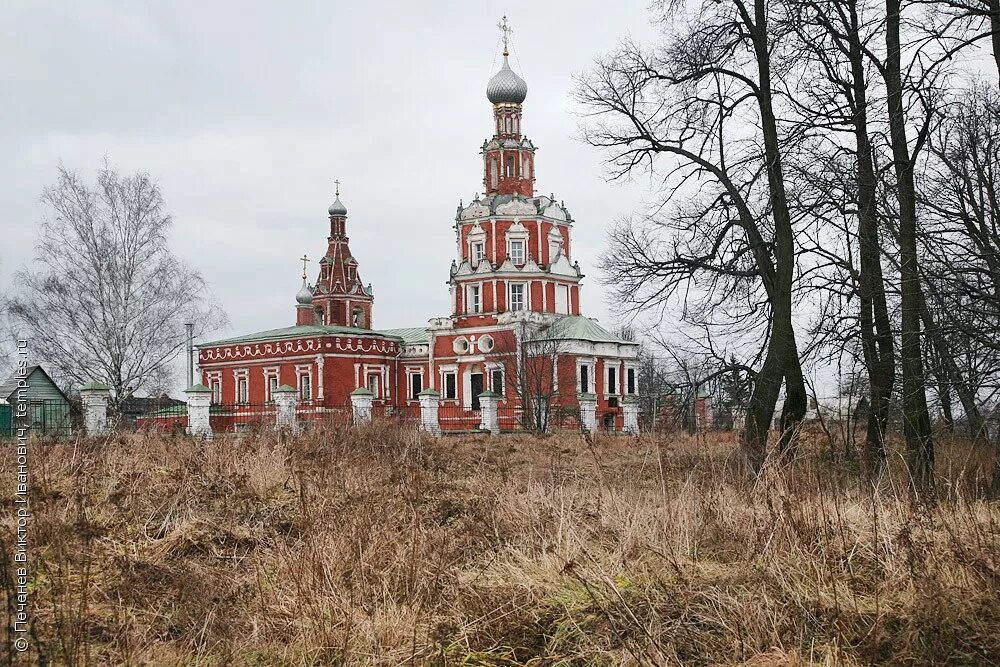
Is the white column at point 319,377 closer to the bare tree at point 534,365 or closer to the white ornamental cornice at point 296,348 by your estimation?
the white ornamental cornice at point 296,348

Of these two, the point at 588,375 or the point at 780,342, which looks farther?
→ the point at 588,375

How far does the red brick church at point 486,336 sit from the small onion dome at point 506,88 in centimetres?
5

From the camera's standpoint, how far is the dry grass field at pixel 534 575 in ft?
15.2

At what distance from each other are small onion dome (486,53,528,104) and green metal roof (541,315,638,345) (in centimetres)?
1121

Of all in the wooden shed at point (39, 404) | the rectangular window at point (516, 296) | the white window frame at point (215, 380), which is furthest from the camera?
the white window frame at point (215, 380)

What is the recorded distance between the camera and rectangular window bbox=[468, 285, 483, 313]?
45.9 meters

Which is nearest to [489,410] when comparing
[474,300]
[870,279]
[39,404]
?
[474,300]

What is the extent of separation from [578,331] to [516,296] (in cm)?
375

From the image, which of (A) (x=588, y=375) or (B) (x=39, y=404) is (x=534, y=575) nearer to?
(B) (x=39, y=404)

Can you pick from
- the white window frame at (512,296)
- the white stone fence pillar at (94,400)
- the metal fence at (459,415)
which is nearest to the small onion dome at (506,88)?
the white window frame at (512,296)

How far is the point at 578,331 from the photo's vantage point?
143 feet

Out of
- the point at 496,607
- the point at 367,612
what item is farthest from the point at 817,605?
the point at 367,612

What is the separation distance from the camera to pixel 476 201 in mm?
47531

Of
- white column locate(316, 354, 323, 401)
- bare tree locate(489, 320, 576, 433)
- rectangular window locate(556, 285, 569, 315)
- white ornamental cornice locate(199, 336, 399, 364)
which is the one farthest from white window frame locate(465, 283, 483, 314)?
white column locate(316, 354, 323, 401)
